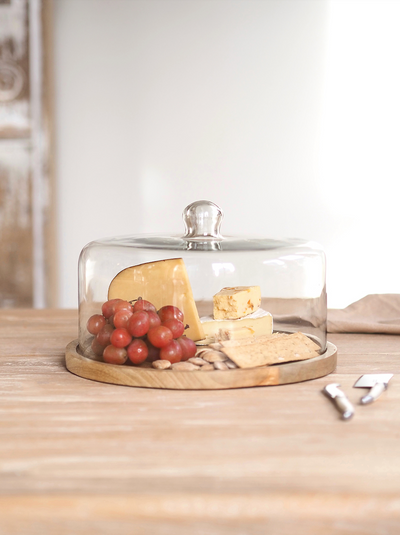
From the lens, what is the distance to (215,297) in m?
1.05

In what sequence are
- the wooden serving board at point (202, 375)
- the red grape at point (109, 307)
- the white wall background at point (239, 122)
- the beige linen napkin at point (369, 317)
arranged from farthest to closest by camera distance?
the white wall background at point (239, 122) → the beige linen napkin at point (369, 317) → the red grape at point (109, 307) → the wooden serving board at point (202, 375)

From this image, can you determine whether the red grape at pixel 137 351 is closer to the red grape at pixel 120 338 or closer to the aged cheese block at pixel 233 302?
the red grape at pixel 120 338

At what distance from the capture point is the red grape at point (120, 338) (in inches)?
36.4

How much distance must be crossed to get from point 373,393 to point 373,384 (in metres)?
0.06

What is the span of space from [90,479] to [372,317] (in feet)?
3.34

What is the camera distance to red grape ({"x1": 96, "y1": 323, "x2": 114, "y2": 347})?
970 mm

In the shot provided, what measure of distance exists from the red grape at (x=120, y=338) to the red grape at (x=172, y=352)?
2.1 inches

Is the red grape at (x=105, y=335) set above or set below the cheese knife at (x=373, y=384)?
above

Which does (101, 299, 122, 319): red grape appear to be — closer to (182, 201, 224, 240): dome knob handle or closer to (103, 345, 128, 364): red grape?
(103, 345, 128, 364): red grape

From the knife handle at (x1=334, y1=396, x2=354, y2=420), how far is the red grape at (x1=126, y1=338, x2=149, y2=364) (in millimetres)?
276

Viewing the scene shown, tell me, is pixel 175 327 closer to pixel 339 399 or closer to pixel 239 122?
pixel 339 399

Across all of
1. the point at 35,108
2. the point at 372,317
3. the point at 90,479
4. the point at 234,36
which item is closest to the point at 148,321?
the point at 90,479

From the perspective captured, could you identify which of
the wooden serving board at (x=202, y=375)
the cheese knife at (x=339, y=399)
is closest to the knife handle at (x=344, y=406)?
the cheese knife at (x=339, y=399)

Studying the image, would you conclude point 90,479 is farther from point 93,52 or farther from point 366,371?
point 93,52
